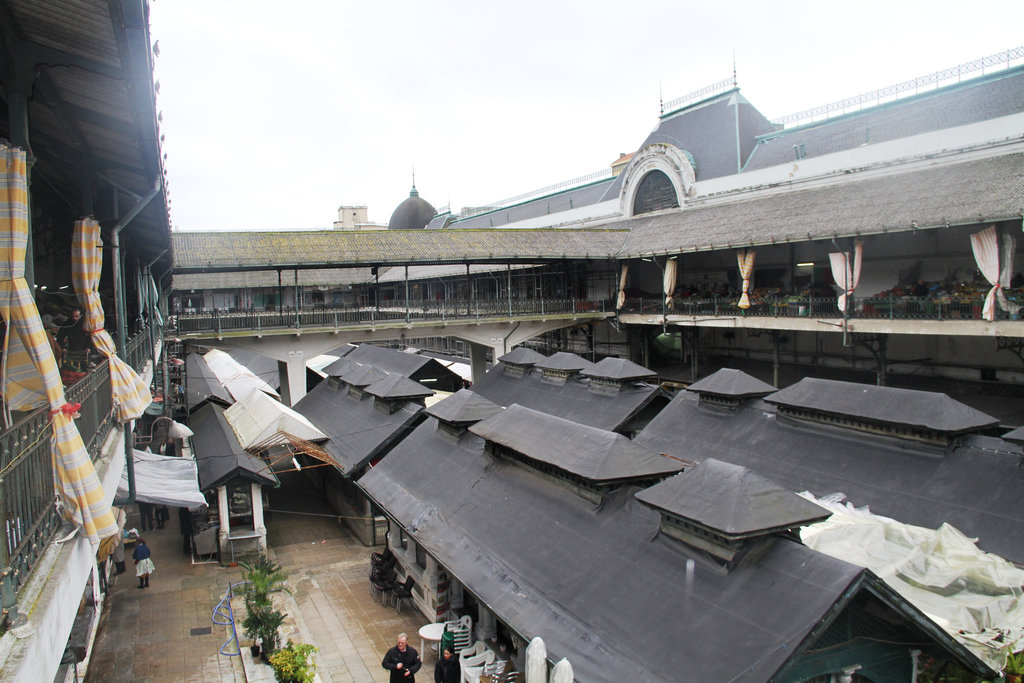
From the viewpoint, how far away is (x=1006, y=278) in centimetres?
1599

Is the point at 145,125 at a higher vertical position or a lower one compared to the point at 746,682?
higher

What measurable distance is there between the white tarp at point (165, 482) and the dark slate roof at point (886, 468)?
892cm

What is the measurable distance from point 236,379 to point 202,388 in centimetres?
278

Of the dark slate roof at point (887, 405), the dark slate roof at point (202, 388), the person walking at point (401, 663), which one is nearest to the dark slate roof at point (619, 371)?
the dark slate roof at point (887, 405)

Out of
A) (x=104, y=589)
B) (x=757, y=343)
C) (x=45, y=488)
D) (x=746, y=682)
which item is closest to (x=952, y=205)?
(x=757, y=343)

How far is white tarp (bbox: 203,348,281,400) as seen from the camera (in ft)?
74.4

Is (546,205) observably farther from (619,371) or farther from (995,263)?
(995,263)

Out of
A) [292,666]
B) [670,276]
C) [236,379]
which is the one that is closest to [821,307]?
[670,276]

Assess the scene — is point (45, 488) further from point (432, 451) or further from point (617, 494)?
point (432, 451)

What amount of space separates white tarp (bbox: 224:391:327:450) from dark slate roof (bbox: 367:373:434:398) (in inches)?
75.2

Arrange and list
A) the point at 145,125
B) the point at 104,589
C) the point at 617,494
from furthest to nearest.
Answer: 1. the point at 104,589
2. the point at 617,494
3. the point at 145,125

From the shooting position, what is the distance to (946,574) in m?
7.56

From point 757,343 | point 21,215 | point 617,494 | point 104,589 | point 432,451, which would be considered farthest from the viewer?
point 757,343

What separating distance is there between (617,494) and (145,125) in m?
6.80
